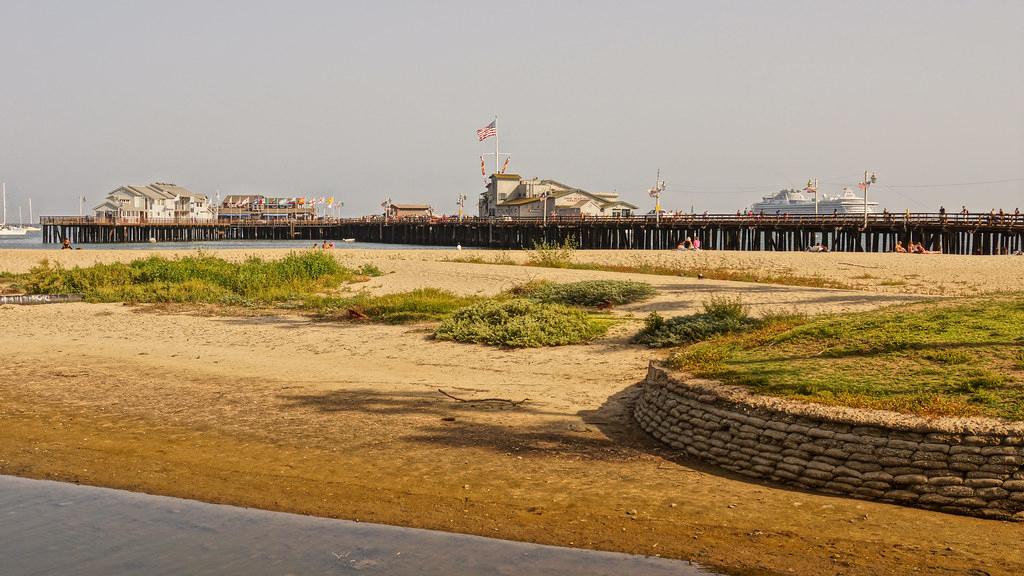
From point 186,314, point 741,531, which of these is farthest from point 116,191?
point 741,531

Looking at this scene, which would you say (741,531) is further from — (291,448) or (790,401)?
(291,448)

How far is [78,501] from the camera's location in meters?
10.3

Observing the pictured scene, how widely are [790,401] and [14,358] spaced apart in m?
14.9

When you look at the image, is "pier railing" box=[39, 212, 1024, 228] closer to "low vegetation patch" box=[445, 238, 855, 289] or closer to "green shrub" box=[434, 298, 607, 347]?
"low vegetation patch" box=[445, 238, 855, 289]

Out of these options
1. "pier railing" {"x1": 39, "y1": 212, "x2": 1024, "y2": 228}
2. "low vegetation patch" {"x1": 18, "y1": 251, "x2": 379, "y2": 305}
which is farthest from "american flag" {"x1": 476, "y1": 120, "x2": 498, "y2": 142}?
"low vegetation patch" {"x1": 18, "y1": 251, "x2": 379, "y2": 305}

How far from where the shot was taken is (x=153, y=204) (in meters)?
135

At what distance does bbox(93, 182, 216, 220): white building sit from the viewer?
431 feet

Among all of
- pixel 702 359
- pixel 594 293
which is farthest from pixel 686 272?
→ pixel 702 359

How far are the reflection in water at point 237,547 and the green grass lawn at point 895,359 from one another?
10.9ft

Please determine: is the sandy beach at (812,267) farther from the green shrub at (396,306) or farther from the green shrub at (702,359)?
the green shrub at (702,359)

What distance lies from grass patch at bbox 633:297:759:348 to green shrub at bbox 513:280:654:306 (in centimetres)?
562

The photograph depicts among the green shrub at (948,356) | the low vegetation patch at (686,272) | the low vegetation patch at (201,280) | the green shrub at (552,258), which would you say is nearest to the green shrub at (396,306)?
the low vegetation patch at (201,280)

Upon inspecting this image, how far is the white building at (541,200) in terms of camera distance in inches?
4119

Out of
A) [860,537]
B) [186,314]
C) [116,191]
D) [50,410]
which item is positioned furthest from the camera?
[116,191]
